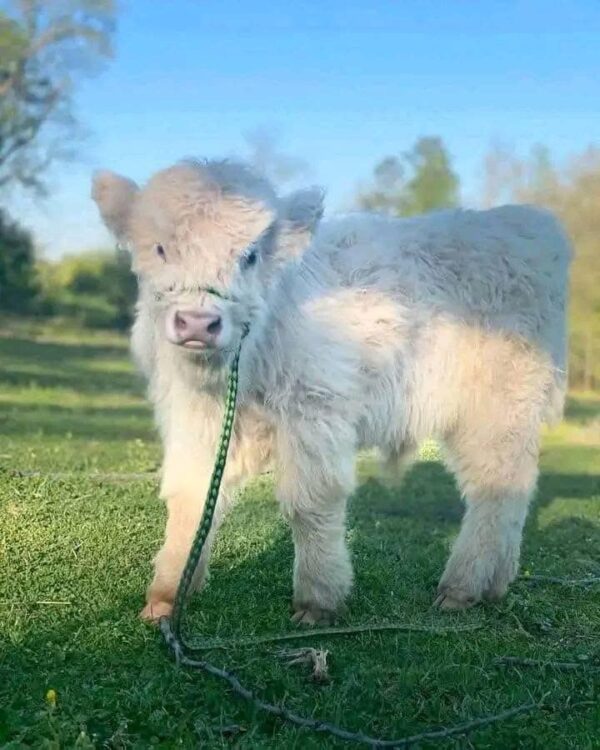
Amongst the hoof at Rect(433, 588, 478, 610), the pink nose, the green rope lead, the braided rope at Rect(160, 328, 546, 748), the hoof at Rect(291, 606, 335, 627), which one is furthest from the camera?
the hoof at Rect(433, 588, 478, 610)

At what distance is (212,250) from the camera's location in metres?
3.37

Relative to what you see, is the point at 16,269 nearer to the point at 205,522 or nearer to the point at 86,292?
the point at 86,292

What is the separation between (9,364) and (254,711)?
1336 cm

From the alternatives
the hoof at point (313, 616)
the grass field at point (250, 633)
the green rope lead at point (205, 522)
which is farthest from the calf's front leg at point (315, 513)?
the green rope lead at point (205, 522)

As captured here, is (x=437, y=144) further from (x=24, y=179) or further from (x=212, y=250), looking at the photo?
(x=212, y=250)

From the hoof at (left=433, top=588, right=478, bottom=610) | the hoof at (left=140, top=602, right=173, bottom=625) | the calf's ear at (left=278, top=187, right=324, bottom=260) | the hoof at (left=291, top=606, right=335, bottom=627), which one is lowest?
the hoof at (left=433, top=588, right=478, bottom=610)

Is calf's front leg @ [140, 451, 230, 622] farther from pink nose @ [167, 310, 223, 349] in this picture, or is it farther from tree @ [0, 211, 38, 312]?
tree @ [0, 211, 38, 312]

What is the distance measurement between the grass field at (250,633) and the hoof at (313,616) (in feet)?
0.18

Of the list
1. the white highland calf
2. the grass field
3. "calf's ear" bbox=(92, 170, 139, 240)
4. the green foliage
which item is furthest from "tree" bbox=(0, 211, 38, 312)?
"calf's ear" bbox=(92, 170, 139, 240)

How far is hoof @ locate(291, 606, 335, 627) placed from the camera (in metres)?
3.98

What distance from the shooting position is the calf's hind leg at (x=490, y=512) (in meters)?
4.58

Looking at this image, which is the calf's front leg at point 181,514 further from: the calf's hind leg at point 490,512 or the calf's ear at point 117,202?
the calf's hind leg at point 490,512

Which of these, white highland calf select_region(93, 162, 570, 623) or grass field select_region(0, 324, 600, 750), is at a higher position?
white highland calf select_region(93, 162, 570, 623)

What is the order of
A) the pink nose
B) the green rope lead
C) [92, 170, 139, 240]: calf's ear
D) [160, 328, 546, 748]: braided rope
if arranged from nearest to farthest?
[160, 328, 546, 748]: braided rope
the pink nose
the green rope lead
[92, 170, 139, 240]: calf's ear
